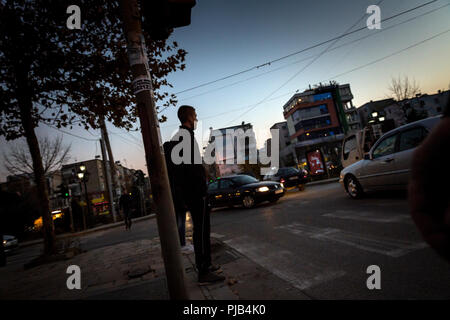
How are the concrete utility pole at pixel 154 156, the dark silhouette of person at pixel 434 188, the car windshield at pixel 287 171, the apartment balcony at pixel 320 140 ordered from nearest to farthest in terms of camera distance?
the dark silhouette of person at pixel 434 188 → the concrete utility pole at pixel 154 156 → the car windshield at pixel 287 171 → the apartment balcony at pixel 320 140

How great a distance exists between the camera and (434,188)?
843 millimetres

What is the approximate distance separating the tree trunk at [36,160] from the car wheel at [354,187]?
9530mm

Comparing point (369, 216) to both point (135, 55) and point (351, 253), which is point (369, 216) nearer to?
point (351, 253)

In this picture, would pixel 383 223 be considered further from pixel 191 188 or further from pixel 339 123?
pixel 339 123

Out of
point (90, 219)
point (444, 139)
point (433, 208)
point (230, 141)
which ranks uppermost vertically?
point (230, 141)

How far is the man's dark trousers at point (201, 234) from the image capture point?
120 inches

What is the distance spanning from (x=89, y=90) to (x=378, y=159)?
8.84 m

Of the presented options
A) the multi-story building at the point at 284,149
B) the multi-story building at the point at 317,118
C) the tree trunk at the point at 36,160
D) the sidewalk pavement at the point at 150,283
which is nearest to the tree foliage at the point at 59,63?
the tree trunk at the point at 36,160

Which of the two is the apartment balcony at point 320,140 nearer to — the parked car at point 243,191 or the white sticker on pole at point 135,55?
the parked car at point 243,191

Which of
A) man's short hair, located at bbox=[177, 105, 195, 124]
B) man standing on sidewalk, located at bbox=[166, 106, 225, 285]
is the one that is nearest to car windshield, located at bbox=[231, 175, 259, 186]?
man standing on sidewalk, located at bbox=[166, 106, 225, 285]

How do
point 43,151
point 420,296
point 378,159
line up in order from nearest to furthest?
1. point 420,296
2. point 378,159
3. point 43,151

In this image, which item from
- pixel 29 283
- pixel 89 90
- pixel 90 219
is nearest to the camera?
pixel 29 283

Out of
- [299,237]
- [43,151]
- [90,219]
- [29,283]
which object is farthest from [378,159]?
[43,151]
